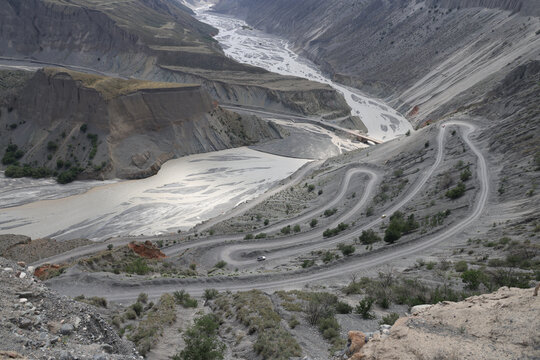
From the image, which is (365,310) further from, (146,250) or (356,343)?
(146,250)

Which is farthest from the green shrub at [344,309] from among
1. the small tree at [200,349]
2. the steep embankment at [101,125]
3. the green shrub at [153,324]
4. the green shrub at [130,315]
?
the steep embankment at [101,125]

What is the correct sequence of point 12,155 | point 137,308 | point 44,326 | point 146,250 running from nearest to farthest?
point 44,326 → point 137,308 → point 146,250 → point 12,155

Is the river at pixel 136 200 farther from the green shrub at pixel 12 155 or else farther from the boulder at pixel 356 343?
the boulder at pixel 356 343

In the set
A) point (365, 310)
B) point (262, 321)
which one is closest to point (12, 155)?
point (262, 321)

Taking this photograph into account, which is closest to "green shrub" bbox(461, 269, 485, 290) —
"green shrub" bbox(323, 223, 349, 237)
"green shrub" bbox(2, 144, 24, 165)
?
"green shrub" bbox(323, 223, 349, 237)

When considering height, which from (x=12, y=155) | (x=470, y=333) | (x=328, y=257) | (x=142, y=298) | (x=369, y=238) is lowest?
(x=142, y=298)

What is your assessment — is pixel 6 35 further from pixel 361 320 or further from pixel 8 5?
pixel 361 320

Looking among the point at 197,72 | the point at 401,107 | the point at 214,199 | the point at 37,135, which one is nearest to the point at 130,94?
the point at 37,135
